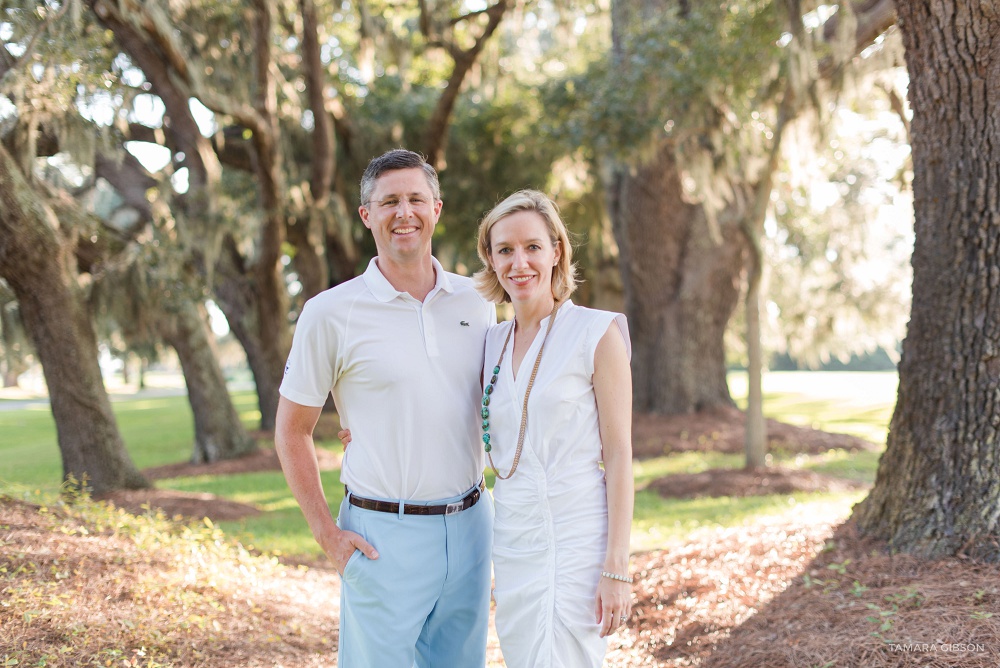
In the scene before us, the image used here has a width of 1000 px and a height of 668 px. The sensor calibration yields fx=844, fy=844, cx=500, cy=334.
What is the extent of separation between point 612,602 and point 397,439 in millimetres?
823

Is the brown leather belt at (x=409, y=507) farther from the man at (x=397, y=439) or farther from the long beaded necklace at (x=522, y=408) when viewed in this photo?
the long beaded necklace at (x=522, y=408)

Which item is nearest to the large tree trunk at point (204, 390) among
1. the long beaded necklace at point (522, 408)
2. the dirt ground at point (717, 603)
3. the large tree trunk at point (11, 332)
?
the large tree trunk at point (11, 332)

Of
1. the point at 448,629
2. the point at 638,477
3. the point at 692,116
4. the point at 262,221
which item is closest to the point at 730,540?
the point at 448,629

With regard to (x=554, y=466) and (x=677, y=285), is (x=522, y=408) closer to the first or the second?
(x=554, y=466)

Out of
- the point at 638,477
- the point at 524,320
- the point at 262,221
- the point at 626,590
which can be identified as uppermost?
the point at 262,221

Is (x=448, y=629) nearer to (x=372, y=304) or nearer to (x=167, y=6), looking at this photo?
(x=372, y=304)

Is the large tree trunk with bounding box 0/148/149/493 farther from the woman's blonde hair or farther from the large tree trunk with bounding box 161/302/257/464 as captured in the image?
the woman's blonde hair

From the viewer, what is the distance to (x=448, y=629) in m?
2.82

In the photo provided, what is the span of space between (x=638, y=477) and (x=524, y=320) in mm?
7667

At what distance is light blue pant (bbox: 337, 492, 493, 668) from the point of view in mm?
2625

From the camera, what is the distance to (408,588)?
2629 mm

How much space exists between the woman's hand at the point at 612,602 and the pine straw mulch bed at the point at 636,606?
4.88 ft

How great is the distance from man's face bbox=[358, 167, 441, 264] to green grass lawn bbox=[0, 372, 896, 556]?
3.76 metres

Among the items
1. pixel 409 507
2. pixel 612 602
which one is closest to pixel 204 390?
pixel 409 507
